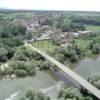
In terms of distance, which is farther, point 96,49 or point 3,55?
point 96,49

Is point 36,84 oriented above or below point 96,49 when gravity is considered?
below

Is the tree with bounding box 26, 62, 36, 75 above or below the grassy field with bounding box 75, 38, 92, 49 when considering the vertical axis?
above

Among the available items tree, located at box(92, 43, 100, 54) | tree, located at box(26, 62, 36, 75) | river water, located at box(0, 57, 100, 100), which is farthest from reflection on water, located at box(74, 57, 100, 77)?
tree, located at box(26, 62, 36, 75)

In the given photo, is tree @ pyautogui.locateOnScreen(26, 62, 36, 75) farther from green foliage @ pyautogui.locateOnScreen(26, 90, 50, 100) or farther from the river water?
green foliage @ pyautogui.locateOnScreen(26, 90, 50, 100)

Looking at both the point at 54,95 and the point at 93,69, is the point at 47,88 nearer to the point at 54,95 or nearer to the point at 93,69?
the point at 54,95

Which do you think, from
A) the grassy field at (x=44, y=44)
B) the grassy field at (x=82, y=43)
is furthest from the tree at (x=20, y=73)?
the grassy field at (x=82, y=43)

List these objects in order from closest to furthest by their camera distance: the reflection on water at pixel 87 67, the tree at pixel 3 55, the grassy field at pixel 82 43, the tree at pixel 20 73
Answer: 1. the tree at pixel 20 73
2. the reflection on water at pixel 87 67
3. the tree at pixel 3 55
4. the grassy field at pixel 82 43

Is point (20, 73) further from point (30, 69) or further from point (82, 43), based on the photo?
point (82, 43)

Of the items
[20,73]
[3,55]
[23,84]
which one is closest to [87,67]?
[20,73]

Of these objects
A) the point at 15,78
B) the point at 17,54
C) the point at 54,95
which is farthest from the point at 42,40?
the point at 54,95

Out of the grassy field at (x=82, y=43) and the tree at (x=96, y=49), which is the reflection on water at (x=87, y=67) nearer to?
the tree at (x=96, y=49)

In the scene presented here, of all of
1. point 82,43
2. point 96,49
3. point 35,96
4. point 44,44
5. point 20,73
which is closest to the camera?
point 35,96
